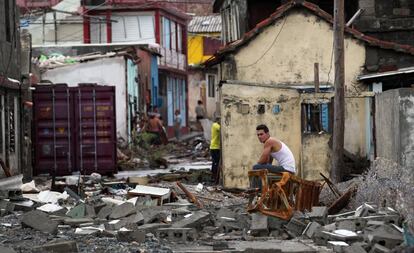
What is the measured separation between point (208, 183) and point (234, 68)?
3052 mm

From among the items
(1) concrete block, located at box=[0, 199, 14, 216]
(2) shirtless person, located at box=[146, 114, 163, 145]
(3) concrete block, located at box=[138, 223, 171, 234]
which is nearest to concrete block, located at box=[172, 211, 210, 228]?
(3) concrete block, located at box=[138, 223, 171, 234]

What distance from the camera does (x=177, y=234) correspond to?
Answer: 11.9 metres

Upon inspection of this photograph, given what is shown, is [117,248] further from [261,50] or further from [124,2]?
[124,2]

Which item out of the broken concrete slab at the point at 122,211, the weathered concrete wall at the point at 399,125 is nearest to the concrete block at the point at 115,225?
the broken concrete slab at the point at 122,211

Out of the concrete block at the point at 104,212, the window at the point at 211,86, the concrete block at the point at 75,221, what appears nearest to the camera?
the concrete block at the point at 75,221

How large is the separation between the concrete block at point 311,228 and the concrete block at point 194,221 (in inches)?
62.8

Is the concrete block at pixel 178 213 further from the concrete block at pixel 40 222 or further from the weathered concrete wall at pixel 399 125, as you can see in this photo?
the weathered concrete wall at pixel 399 125

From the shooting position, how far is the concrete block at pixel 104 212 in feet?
44.7

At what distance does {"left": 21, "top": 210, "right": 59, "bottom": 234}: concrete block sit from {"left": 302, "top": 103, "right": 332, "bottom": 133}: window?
29.2 feet

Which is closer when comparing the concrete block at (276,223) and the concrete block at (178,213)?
the concrete block at (276,223)

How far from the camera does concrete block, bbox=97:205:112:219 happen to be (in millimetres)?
13627

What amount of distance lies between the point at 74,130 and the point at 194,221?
456 inches

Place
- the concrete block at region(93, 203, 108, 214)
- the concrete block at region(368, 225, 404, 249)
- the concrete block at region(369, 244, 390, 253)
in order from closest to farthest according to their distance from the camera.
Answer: the concrete block at region(369, 244, 390, 253), the concrete block at region(368, 225, 404, 249), the concrete block at region(93, 203, 108, 214)

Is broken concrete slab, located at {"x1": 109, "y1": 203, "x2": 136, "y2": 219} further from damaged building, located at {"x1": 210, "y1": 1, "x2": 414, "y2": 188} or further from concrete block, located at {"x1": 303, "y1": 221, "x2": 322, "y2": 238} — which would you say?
damaged building, located at {"x1": 210, "y1": 1, "x2": 414, "y2": 188}
